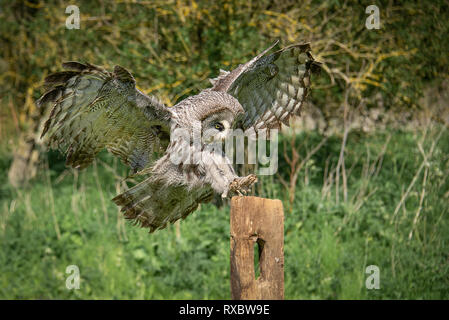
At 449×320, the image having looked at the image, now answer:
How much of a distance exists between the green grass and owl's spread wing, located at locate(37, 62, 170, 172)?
75.6 inches

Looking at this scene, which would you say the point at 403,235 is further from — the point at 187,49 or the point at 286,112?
the point at 187,49

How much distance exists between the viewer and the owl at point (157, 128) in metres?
2.86

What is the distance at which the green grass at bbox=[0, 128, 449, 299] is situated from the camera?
15.9 ft

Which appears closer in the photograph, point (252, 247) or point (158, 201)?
point (252, 247)

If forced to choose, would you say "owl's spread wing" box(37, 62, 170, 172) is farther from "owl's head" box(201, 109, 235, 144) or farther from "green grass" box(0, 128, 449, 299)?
"green grass" box(0, 128, 449, 299)

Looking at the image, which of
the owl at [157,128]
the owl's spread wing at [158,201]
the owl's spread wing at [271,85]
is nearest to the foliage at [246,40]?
the owl's spread wing at [271,85]

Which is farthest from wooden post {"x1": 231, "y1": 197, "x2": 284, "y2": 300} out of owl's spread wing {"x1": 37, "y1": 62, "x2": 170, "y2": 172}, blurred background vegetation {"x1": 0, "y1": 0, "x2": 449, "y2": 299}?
blurred background vegetation {"x1": 0, "y1": 0, "x2": 449, "y2": 299}

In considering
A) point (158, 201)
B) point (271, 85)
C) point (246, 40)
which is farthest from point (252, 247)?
point (246, 40)

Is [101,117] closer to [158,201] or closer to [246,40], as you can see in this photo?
[158,201]

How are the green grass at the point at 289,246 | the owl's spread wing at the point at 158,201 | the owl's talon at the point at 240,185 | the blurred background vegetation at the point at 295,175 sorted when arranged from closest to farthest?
the owl's talon at the point at 240,185
the owl's spread wing at the point at 158,201
the green grass at the point at 289,246
the blurred background vegetation at the point at 295,175

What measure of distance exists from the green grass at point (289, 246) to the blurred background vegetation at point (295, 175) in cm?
1

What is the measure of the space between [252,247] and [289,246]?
264 centimetres

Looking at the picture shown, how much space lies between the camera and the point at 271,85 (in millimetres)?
3834

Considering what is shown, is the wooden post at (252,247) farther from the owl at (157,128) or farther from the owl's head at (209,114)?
the owl's head at (209,114)
